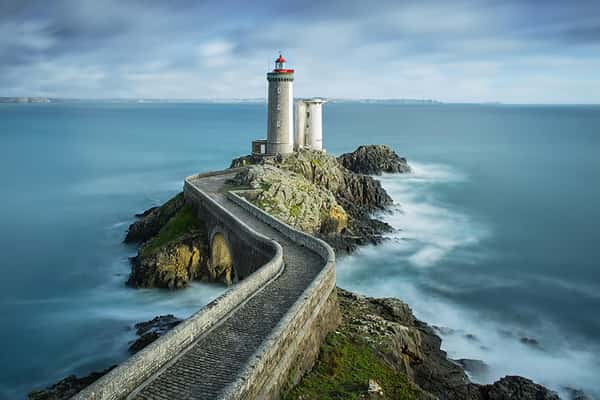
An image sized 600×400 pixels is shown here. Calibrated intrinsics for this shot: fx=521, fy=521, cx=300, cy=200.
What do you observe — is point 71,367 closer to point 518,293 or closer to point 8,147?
point 518,293

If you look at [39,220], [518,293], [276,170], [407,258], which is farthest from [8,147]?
[518,293]

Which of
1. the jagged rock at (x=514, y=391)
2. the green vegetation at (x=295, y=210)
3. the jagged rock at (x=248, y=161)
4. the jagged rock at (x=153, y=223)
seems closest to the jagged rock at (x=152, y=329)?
the green vegetation at (x=295, y=210)

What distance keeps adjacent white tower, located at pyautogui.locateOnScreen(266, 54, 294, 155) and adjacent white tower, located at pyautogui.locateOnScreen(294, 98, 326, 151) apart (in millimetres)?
4910

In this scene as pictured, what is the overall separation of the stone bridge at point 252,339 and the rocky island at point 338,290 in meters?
0.98

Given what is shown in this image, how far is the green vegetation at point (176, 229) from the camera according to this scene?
2788 cm

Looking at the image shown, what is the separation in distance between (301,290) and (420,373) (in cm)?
493

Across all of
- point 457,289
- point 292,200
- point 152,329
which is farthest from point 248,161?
point 152,329

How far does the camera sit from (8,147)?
93562mm

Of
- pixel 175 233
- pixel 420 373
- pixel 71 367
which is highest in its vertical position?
pixel 175 233

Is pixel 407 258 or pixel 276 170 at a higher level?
pixel 276 170

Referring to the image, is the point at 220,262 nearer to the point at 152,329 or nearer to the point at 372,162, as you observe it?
the point at 152,329

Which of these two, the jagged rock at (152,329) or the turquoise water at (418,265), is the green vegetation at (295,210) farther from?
the jagged rock at (152,329)

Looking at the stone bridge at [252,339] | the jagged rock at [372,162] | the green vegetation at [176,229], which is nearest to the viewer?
the stone bridge at [252,339]

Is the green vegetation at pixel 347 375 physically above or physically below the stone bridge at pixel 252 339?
below
